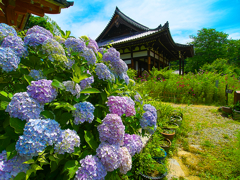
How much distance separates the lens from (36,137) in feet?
2.19

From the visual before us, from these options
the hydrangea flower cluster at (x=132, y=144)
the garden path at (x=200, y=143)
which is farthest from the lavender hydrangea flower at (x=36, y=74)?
the garden path at (x=200, y=143)

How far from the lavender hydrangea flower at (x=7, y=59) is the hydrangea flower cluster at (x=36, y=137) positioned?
16.3 inches

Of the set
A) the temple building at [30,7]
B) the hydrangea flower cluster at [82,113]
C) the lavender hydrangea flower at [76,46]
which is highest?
the temple building at [30,7]

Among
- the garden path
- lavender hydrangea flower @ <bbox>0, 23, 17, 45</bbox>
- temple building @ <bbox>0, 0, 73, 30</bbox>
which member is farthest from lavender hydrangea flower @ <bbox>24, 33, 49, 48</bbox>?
temple building @ <bbox>0, 0, 73, 30</bbox>

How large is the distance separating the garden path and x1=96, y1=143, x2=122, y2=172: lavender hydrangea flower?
1.56 meters

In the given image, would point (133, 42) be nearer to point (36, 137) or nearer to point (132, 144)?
point (132, 144)

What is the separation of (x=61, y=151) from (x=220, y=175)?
2.43 m

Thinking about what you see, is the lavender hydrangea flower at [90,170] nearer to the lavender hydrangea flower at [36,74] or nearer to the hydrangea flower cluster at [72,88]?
the hydrangea flower cluster at [72,88]

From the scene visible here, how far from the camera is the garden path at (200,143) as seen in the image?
2.16 metres

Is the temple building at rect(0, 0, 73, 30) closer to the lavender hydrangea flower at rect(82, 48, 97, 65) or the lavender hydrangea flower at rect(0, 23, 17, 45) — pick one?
the lavender hydrangea flower at rect(0, 23, 17, 45)

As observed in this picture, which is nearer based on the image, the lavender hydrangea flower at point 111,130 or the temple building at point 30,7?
the lavender hydrangea flower at point 111,130

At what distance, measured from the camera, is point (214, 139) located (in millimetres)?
3150

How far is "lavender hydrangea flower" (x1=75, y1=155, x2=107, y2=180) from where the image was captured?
2.41 feet

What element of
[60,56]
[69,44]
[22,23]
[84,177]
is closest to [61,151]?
[84,177]
